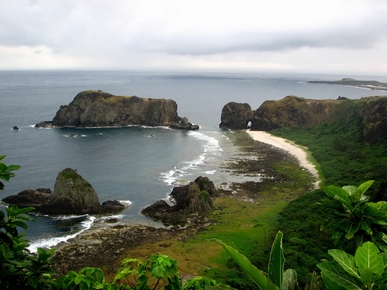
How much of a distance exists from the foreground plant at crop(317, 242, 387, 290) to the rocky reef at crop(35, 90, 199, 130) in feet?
363

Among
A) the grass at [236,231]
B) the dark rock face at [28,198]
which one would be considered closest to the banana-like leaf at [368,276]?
the grass at [236,231]

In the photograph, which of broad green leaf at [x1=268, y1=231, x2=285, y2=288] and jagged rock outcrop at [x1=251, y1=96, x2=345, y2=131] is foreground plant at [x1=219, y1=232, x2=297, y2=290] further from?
jagged rock outcrop at [x1=251, y1=96, x2=345, y2=131]

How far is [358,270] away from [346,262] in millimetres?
227

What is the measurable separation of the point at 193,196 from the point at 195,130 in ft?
224

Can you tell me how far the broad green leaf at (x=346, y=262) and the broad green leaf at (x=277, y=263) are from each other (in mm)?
838

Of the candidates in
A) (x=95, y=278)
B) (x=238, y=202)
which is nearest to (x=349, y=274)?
(x=95, y=278)

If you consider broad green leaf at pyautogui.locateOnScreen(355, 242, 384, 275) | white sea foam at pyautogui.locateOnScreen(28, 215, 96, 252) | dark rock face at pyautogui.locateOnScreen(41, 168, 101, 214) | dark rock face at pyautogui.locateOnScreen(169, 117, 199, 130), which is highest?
broad green leaf at pyautogui.locateOnScreen(355, 242, 384, 275)

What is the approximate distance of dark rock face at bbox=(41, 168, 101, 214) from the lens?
47.7 metres

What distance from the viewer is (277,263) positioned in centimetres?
554

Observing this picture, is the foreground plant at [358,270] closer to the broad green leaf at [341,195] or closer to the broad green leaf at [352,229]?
the broad green leaf at [352,229]

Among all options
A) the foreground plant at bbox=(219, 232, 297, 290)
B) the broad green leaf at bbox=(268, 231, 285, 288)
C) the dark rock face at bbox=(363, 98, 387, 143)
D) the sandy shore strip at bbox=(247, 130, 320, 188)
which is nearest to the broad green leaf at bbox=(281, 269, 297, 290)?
the foreground plant at bbox=(219, 232, 297, 290)

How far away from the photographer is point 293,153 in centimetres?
8269

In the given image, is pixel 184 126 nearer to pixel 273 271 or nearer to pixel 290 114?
pixel 290 114

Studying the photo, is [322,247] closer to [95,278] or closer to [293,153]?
[95,278]
